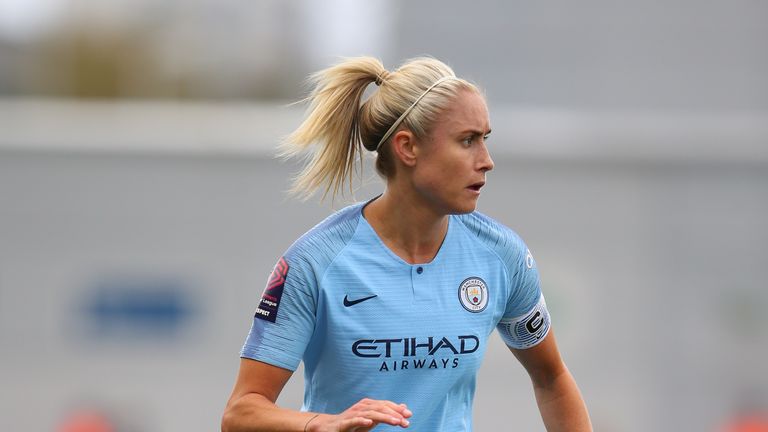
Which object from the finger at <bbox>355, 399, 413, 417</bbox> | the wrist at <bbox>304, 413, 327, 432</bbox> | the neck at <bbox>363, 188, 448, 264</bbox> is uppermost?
the neck at <bbox>363, 188, 448, 264</bbox>

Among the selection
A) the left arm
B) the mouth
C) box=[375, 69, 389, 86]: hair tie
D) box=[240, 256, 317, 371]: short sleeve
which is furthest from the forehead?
the left arm

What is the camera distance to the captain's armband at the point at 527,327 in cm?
371

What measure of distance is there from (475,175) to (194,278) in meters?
7.69

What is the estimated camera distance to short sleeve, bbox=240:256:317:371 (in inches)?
132

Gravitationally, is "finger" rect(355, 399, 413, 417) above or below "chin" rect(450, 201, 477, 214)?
below

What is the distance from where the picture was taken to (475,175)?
3.46 metres

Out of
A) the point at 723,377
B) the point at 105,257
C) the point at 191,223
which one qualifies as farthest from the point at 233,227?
the point at 723,377

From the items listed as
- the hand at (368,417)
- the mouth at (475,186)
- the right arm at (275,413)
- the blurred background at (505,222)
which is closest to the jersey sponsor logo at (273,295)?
the right arm at (275,413)

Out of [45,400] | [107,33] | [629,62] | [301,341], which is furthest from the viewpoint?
A: [107,33]

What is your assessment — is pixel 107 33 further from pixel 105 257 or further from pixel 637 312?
pixel 637 312

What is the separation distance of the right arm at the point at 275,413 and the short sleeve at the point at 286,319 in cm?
3

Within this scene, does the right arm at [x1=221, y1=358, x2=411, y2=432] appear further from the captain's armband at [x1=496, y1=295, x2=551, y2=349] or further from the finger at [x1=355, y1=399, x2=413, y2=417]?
the captain's armband at [x1=496, y1=295, x2=551, y2=349]

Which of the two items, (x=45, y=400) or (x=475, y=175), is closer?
(x=475, y=175)

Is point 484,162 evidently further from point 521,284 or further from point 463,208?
point 521,284
